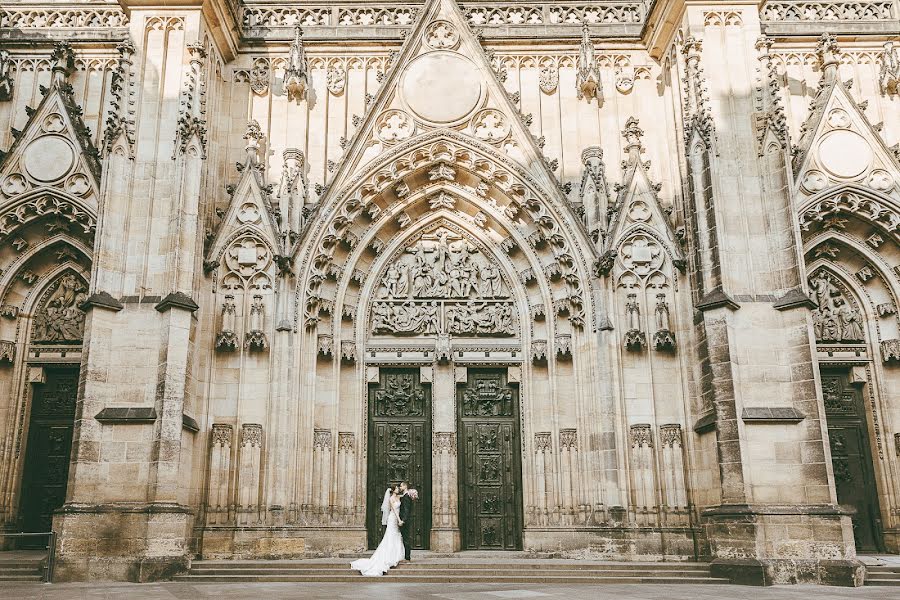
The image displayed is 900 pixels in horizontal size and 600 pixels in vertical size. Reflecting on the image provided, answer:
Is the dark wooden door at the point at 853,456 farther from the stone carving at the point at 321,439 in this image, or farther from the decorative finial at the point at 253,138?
the decorative finial at the point at 253,138

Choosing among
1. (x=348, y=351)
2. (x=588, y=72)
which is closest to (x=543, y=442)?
(x=348, y=351)

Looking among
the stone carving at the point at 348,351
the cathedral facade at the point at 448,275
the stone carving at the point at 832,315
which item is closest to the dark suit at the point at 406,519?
the cathedral facade at the point at 448,275

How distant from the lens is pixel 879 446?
54.0 feet

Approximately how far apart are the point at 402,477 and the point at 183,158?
7.71 meters

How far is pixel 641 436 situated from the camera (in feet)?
51.1

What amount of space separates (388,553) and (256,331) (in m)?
4.97

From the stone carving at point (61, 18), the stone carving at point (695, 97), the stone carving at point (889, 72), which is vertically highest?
the stone carving at point (61, 18)

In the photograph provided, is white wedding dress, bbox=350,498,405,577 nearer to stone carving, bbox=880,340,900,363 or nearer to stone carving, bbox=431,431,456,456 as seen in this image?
stone carving, bbox=431,431,456,456

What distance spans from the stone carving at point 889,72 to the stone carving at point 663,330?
7.00 m

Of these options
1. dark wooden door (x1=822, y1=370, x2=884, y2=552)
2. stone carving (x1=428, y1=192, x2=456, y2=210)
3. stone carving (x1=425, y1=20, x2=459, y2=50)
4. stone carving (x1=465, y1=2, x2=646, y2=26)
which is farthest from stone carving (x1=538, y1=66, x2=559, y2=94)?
dark wooden door (x1=822, y1=370, x2=884, y2=552)

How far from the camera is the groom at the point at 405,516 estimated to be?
1477cm

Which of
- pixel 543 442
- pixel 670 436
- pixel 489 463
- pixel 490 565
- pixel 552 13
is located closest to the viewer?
pixel 490 565

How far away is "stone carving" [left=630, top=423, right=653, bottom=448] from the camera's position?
15552mm

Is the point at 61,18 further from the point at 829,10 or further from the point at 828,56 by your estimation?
the point at 829,10
